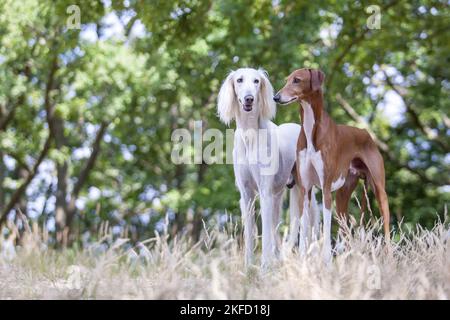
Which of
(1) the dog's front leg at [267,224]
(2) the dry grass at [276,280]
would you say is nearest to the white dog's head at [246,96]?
(1) the dog's front leg at [267,224]

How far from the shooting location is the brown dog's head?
5.53 meters

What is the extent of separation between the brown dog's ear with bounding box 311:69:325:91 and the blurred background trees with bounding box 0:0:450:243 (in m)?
4.95

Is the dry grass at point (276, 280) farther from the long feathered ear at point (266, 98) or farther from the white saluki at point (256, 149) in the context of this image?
the long feathered ear at point (266, 98)

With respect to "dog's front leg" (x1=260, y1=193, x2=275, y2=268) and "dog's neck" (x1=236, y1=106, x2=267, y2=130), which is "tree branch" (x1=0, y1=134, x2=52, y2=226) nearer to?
"dog's neck" (x1=236, y1=106, x2=267, y2=130)

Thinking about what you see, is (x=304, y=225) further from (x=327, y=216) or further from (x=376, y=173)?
(x=376, y=173)

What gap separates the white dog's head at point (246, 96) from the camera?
5.69m

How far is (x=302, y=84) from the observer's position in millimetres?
5570

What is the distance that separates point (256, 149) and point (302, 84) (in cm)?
68

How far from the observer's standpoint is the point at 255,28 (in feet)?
46.2

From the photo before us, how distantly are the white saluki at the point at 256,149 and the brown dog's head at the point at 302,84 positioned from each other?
1.04 ft

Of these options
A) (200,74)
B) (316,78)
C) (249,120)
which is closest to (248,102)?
(249,120)

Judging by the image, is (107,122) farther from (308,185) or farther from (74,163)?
A: (308,185)

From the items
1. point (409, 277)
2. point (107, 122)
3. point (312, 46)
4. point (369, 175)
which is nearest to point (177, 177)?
point (107, 122)

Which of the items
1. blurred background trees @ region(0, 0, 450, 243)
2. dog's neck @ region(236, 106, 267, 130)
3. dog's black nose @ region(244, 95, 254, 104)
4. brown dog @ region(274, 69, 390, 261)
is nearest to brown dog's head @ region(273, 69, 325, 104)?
brown dog @ region(274, 69, 390, 261)
